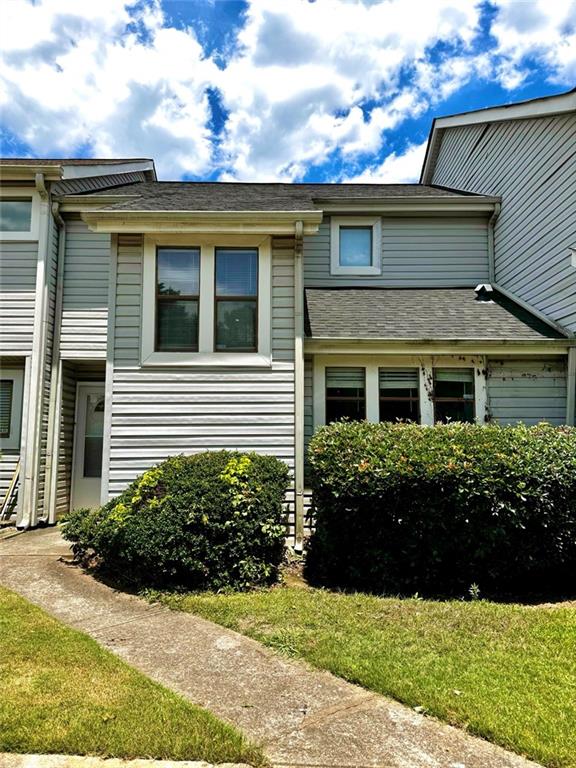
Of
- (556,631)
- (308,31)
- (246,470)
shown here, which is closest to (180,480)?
(246,470)

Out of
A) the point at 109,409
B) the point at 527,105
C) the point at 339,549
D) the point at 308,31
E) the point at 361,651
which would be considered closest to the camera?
the point at 361,651

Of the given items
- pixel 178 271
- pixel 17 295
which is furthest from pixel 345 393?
pixel 17 295

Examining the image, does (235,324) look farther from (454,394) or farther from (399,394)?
(454,394)

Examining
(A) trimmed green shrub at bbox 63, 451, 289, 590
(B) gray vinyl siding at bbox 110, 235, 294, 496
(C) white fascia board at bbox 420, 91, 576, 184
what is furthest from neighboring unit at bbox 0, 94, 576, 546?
(A) trimmed green shrub at bbox 63, 451, 289, 590

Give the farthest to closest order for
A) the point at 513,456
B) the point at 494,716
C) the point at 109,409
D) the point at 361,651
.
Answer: the point at 109,409 < the point at 513,456 < the point at 361,651 < the point at 494,716

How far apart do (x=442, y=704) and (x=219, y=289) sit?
5.91 metres

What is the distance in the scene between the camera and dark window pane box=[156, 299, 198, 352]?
7336 millimetres

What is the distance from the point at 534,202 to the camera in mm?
9164

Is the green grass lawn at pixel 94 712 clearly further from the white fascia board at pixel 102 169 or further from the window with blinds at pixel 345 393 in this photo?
the white fascia board at pixel 102 169

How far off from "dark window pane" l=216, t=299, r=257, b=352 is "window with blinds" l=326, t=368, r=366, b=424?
1731 mm

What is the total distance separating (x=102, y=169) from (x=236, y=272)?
5303 mm

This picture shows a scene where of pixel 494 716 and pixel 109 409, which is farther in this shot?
pixel 109 409

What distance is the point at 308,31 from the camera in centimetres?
805

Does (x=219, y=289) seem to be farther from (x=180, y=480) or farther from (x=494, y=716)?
(x=494, y=716)
